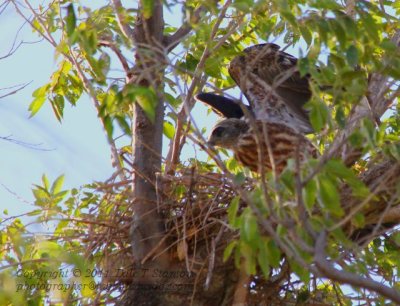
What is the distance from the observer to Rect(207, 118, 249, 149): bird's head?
6887 millimetres

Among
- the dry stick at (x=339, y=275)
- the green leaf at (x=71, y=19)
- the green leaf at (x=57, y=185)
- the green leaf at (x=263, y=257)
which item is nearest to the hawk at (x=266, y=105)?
the green leaf at (x=57, y=185)

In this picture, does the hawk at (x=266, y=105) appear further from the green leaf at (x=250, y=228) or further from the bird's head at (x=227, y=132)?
the green leaf at (x=250, y=228)

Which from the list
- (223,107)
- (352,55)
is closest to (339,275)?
(352,55)

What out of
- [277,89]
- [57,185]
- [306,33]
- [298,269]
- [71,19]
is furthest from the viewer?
[277,89]

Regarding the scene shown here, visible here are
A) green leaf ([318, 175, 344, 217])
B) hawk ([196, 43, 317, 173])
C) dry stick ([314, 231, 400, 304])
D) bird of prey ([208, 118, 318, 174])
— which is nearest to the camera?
dry stick ([314, 231, 400, 304])

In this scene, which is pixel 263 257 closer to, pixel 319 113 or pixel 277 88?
pixel 319 113

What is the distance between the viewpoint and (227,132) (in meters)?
6.93

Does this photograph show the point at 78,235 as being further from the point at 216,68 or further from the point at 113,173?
the point at 216,68

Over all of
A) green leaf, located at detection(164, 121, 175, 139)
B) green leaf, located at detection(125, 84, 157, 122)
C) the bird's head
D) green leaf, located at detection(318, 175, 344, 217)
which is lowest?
green leaf, located at detection(318, 175, 344, 217)

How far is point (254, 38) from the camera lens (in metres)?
6.95

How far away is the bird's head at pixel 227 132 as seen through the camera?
6.89m

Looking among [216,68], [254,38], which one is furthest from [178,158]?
[254,38]

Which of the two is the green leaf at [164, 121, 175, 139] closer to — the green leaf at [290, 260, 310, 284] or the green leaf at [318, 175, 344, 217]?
the green leaf at [290, 260, 310, 284]

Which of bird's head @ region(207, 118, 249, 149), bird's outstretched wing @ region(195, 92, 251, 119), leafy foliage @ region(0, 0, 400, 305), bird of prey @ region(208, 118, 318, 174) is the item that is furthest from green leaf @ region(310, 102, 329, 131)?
bird's outstretched wing @ region(195, 92, 251, 119)
